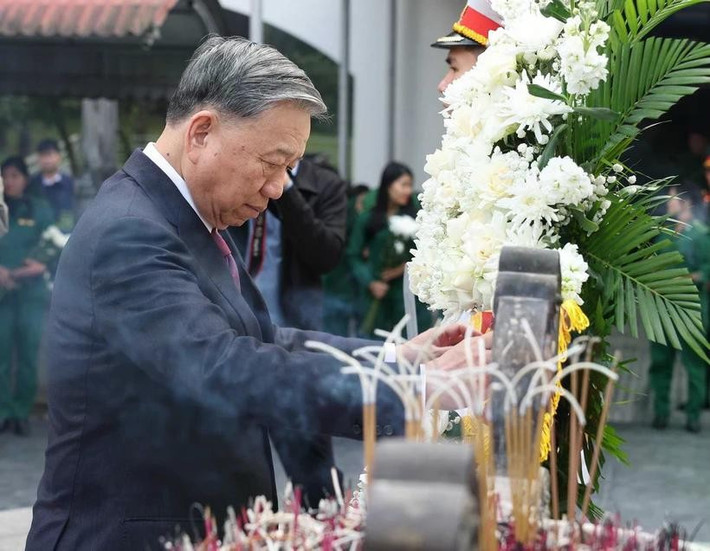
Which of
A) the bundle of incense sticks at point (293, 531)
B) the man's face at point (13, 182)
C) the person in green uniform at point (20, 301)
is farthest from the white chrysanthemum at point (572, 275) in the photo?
the man's face at point (13, 182)

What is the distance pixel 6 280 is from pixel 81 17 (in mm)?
1935

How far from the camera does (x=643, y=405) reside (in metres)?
8.96

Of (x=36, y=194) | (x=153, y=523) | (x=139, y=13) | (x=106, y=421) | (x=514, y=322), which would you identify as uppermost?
(x=139, y=13)

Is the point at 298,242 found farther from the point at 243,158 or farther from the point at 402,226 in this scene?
the point at 243,158

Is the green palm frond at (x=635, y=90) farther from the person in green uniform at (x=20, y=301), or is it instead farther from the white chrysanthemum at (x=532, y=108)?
the person in green uniform at (x=20, y=301)

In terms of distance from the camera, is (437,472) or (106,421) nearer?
(437,472)

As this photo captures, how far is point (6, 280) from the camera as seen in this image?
315 inches

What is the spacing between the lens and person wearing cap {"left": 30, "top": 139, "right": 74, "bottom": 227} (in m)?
8.43

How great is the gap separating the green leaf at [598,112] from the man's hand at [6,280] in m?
6.17

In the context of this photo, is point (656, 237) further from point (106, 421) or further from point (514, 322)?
point (106, 421)

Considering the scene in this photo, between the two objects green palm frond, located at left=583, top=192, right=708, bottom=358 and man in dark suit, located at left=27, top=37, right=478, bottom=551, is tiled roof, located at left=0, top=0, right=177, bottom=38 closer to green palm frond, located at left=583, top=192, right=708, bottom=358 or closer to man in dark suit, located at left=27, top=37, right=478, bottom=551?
man in dark suit, located at left=27, top=37, right=478, bottom=551

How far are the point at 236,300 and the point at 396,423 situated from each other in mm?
573

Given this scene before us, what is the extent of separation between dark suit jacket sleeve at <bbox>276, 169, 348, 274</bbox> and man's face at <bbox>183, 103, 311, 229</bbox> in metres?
3.06

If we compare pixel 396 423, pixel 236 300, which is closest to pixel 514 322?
pixel 396 423
